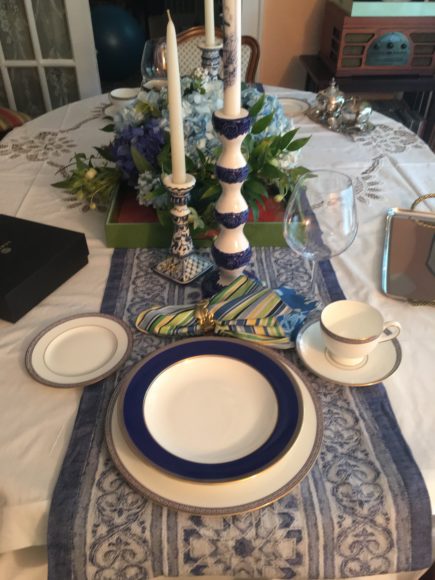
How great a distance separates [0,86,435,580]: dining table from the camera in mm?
516

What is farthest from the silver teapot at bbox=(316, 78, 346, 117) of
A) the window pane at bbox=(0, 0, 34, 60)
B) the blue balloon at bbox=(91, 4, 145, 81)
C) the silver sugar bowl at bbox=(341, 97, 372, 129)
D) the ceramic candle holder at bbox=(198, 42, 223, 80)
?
the blue balloon at bbox=(91, 4, 145, 81)

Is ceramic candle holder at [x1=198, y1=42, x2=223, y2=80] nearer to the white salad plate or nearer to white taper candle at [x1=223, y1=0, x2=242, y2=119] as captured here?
white taper candle at [x1=223, y1=0, x2=242, y2=119]

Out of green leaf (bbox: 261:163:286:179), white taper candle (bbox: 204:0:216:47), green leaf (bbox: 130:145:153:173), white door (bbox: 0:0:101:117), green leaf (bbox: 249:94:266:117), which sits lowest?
white door (bbox: 0:0:101:117)

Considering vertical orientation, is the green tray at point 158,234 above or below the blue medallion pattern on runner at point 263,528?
above

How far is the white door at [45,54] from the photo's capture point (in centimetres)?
237

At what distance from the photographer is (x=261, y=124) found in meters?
0.89

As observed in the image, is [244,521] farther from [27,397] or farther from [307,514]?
[27,397]

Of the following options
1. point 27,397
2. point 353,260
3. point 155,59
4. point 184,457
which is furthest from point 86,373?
point 155,59

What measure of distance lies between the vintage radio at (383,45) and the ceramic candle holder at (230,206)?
1795 millimetres

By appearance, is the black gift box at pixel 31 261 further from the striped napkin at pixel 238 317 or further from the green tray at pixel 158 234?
the striped napkin at pixel 238 317

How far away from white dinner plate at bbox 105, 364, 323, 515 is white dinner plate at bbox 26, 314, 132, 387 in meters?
0.12

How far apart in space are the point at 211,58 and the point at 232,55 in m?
0.47

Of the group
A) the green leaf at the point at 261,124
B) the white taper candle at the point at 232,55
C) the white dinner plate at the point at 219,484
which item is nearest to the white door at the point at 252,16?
the green leaf at the point at 261,124

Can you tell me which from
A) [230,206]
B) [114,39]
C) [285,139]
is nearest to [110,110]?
[285,139]
